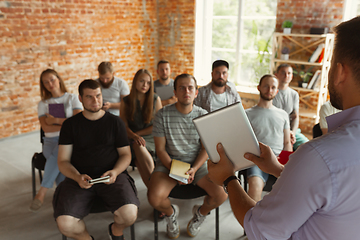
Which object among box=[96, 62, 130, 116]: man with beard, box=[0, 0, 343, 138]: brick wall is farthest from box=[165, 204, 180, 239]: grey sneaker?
box=[0, 0, 343, 138]: brick wall

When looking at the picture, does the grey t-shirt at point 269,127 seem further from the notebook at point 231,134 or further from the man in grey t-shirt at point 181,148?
the notebook at point 231,134

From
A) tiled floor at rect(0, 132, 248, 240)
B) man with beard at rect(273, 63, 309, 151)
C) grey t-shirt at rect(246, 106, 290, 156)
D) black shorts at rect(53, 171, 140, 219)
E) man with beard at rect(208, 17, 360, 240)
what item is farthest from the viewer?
man with beard at rect(273, 63, 309, 151)

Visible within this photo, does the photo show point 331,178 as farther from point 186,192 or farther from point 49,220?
point 49,220

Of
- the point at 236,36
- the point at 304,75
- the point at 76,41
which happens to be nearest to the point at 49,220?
the point at 76,41

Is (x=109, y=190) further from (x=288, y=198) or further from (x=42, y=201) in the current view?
(x=288, y=198)

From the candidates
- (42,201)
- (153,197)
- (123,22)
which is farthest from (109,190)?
(123,22)

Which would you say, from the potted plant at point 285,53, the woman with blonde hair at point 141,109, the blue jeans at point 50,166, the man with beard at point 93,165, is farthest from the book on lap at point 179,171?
the potted plant at point 285,53

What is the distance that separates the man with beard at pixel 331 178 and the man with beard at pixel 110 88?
325 centimetres

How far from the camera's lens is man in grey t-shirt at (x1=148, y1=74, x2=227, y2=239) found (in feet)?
7.89

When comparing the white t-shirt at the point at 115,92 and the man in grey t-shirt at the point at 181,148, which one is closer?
the man in grey t-shirt at the point at 181,148

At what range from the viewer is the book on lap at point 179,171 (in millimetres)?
2303

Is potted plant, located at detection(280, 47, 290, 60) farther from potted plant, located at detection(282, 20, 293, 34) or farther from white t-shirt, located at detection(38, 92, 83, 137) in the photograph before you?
white t-shirt, located at detection(38, 92, 83, 137)

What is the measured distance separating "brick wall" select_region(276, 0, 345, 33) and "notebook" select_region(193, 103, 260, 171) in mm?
4233

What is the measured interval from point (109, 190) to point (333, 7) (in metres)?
4.50
